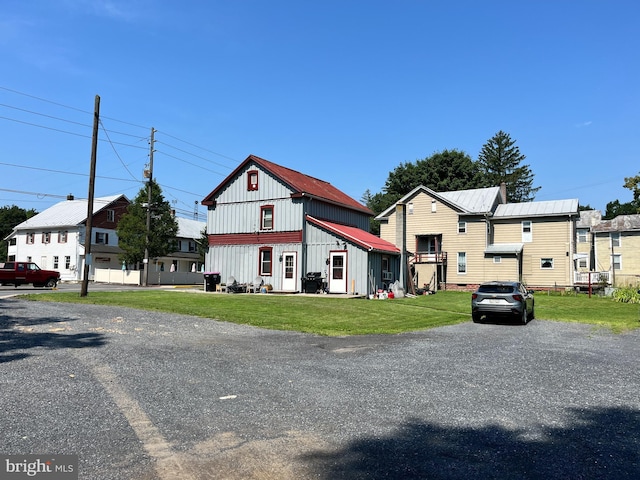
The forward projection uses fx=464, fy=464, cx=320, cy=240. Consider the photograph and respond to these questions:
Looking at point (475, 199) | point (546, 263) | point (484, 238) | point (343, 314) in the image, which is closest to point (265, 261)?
point (343, 314)

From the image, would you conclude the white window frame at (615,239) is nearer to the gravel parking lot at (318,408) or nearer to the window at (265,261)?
the window at (265,261)

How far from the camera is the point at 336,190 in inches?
1495

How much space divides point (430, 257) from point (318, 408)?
35446 mm

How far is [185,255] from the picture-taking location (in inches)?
2430

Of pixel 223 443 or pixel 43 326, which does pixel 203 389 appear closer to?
pixel 223 443

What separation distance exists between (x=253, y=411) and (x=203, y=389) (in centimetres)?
136

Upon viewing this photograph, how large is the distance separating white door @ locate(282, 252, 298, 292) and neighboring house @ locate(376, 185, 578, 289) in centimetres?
1046

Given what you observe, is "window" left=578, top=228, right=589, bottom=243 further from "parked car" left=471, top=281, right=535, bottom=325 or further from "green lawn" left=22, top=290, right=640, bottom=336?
"parked car" left=471, top=281, right=535, bottom=325

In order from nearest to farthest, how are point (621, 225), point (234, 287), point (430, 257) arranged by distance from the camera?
point (234, 287)
point (430, 257)
point (621, 225)

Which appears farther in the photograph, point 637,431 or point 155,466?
point 637,431

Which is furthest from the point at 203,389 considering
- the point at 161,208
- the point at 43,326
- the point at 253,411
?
the point at 161,208

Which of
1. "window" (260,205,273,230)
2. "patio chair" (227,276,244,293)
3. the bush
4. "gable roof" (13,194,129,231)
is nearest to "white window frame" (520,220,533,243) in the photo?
the bush

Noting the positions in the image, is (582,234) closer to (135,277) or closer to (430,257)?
(430,257)

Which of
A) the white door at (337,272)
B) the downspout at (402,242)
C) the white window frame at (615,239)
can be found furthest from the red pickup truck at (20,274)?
the white window frame at (615,239)
